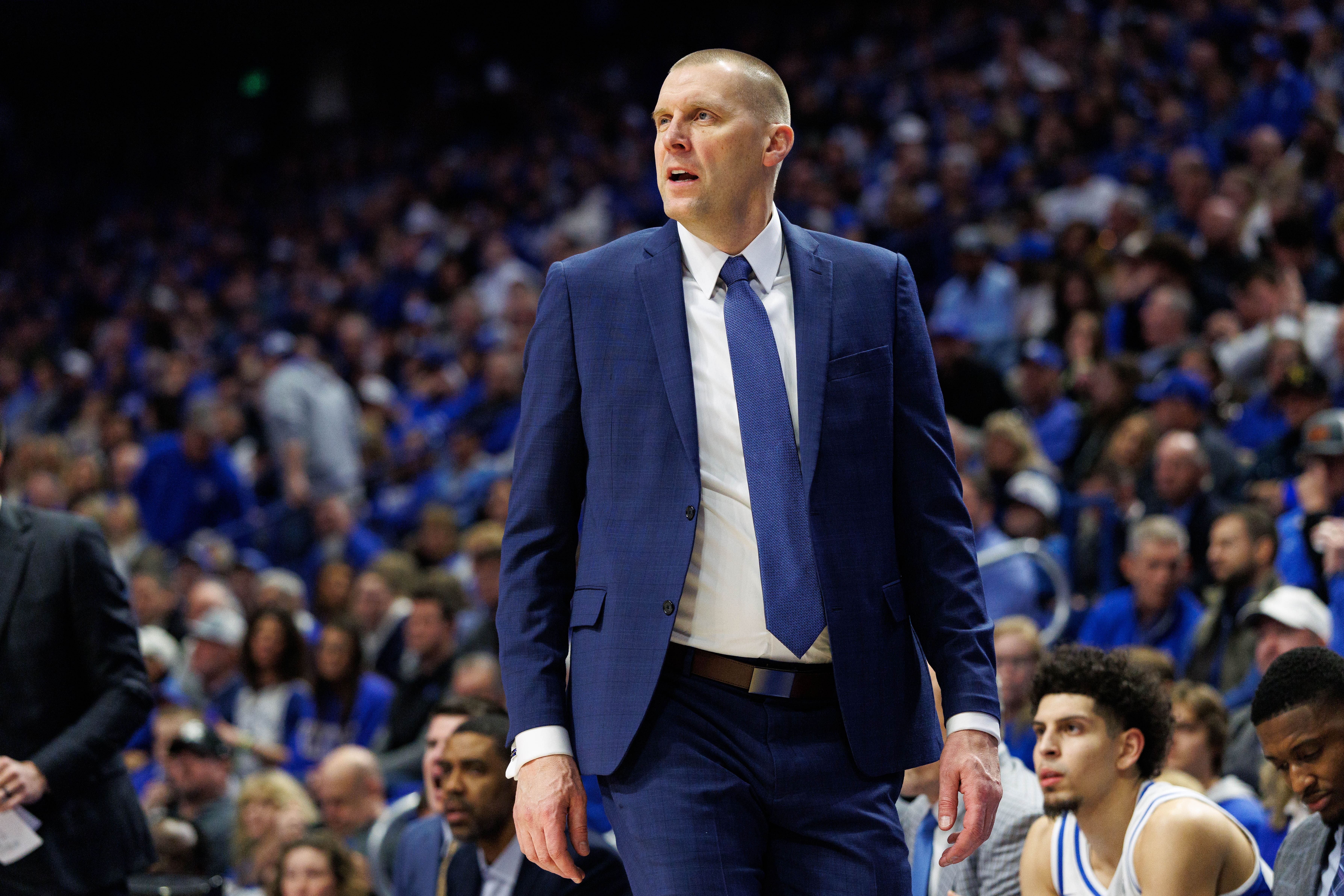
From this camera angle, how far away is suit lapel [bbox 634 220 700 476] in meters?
2.23

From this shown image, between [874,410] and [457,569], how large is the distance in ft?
21.2

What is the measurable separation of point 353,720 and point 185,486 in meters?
3.80

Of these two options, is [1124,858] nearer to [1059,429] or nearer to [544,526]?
[544,526]

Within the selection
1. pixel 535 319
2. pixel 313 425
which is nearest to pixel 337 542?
pixel 313 425

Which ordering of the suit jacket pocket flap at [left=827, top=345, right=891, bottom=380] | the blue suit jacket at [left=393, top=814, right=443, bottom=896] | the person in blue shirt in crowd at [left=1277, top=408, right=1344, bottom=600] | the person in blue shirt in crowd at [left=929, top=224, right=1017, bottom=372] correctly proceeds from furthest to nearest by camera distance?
the person in blue shirt in crowd at [left=929, top=224, right=1017, bottom=372] → the person in blue shirt in crowd at [left=1277, top=408, right=1344, bottom=600] → the blue suit jacket at [left=393, top=814, right=443, bottom=896] → the suit jacket pocket flap at [left=827, top=345, right=891, bottom=380]

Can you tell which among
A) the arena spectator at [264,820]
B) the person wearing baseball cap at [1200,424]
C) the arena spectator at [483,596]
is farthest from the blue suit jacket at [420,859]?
the person wearing baseball cap at [1200,424]

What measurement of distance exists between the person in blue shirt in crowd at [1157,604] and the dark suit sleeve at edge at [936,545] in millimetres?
3613

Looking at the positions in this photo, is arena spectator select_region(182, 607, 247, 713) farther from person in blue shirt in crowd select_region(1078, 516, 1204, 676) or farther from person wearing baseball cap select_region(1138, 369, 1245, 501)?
person wearing baseball cap select_region(1138, 369, 1245, 501)

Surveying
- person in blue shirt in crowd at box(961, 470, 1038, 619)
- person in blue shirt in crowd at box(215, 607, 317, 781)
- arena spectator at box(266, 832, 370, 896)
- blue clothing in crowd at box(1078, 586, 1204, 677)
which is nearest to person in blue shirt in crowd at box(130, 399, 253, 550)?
person in blue shirt in crowd at box(215, 607, 317, 781)

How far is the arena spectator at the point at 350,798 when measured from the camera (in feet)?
19.1

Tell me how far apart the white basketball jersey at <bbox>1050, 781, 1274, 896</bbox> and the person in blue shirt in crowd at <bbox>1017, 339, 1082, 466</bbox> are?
4.75 meters

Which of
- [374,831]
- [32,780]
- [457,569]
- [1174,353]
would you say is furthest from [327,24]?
[32,780]

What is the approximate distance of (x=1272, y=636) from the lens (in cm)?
466

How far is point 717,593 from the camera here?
221 centimetres
